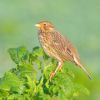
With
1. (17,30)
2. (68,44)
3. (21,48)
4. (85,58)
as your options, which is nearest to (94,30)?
(17,30)

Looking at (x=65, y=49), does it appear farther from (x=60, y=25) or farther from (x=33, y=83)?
(x=60, y=25)

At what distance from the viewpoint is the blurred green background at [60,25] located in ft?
35.8

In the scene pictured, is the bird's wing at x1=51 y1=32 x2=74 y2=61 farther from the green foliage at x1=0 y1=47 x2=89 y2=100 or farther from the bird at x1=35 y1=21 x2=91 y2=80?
the green foliage at x1=0 y1=47 x2=89 y2=100

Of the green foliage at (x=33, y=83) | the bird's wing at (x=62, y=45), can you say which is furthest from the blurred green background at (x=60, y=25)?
the green foliage at (x=33, y=83)

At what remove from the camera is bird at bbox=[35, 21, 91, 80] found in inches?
299

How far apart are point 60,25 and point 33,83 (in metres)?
8.02

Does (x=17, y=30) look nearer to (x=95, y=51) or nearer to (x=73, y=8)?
(x=95, y=51)

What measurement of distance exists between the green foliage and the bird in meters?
1.10

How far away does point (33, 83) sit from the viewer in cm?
605

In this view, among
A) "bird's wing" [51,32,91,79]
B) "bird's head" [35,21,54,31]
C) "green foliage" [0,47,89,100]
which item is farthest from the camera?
"bird's head" [35,21,54,31]

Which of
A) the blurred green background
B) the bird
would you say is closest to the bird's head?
the bird

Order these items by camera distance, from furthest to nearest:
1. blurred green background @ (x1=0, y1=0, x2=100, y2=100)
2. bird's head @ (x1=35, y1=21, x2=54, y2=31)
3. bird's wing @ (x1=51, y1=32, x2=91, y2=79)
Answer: blurred green background @ (x1=0, y1=0, x2=100, y2=100) < bird's head @ (x1=35, y1=21, x2=54, y2=31) < bird's wing @ (x1=51, y1=32, x2=91, y2=79)

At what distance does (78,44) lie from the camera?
12.2m

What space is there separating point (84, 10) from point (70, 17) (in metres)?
1.12
